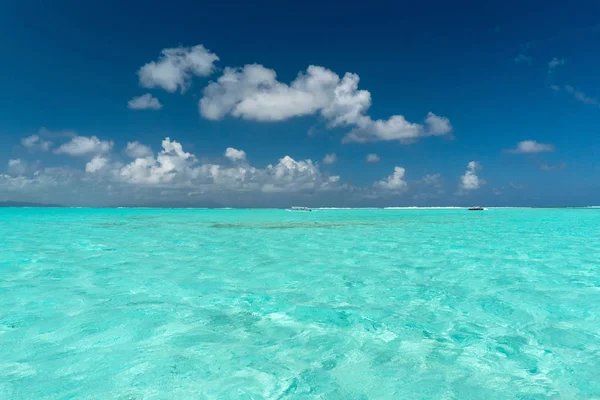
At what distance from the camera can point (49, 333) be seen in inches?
223

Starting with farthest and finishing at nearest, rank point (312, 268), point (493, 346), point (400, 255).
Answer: point (400, 255)
point (312, 268)
point (493, 346)

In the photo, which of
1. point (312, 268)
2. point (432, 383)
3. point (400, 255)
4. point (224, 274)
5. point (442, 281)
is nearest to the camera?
point (432, 383)

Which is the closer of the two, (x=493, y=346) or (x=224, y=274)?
(x=493, y=346)

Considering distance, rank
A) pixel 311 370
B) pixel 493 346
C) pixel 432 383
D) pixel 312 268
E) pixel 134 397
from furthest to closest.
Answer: pixel 312 268, pixel 493 346, pixel 311 370, pixel 432 383, pixel 134 397

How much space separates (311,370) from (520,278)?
7567 millimetres

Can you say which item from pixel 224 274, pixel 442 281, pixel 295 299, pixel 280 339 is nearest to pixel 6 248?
pixel 224 274

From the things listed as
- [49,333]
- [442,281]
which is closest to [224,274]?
[49,333]

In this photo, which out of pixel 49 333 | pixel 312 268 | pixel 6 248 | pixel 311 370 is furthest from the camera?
pixel 6 248

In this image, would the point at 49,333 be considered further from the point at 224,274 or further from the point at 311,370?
the point at 224,274

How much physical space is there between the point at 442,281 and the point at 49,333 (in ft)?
27.0

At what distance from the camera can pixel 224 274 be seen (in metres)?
10.5

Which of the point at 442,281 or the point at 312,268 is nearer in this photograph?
the point at 442,281

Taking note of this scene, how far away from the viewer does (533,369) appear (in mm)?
4449

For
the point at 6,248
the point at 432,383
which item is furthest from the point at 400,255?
the point at 6,248
